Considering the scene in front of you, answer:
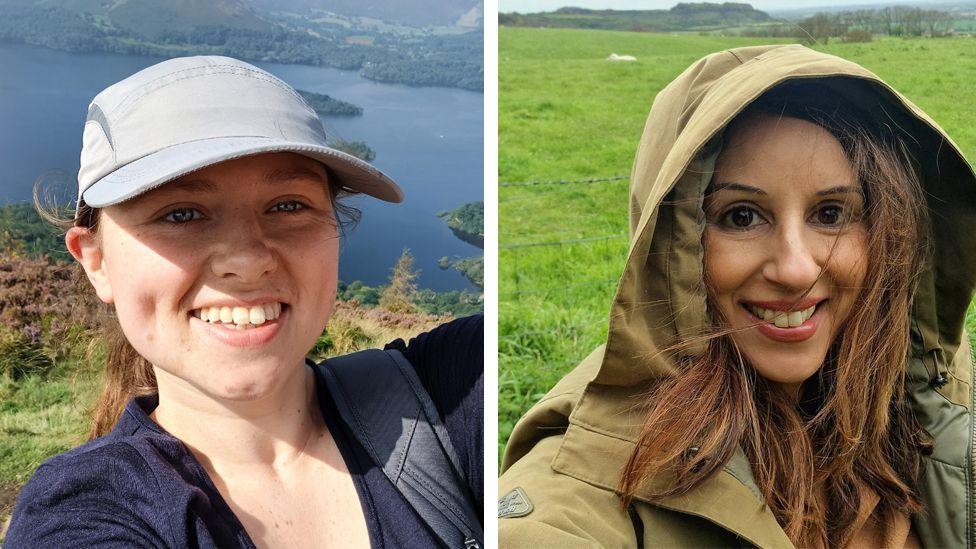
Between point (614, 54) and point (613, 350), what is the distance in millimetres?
2287

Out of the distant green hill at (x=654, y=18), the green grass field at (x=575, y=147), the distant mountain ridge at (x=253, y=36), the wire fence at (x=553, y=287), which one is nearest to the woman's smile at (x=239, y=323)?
the distant mountain ridge at (x=253, y=36)

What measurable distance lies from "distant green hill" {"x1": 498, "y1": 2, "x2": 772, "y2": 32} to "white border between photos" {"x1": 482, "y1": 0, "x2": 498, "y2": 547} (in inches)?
46.2

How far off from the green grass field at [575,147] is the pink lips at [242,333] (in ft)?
3.95

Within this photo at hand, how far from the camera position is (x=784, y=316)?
1368mm

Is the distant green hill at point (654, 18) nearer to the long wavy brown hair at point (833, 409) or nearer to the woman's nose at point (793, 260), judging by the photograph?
the long wavy brown hair at point (833, 409)

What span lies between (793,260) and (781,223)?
6 centimetres

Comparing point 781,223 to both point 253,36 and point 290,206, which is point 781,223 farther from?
point 253,36

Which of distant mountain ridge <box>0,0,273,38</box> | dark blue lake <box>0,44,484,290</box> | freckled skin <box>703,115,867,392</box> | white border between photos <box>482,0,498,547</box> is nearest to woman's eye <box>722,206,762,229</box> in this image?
freckled skin <box>703,115,867,392</box>

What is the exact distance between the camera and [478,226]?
1.66 m

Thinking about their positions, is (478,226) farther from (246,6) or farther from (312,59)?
(246,6)

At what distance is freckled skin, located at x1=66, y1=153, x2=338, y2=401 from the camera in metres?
1.09

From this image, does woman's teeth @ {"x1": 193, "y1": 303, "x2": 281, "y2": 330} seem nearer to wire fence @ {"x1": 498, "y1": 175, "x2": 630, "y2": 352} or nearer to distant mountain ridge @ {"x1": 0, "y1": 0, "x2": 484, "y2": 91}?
distant mountain ridge @ {"x1": 0, "y1": 0, "x2": 484, "y2": 91}

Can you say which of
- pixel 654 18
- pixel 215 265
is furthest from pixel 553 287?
pixel 215 265

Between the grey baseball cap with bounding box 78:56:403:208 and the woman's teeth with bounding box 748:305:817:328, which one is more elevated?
the grey baseball cap with bounding box 78:56:403:208
